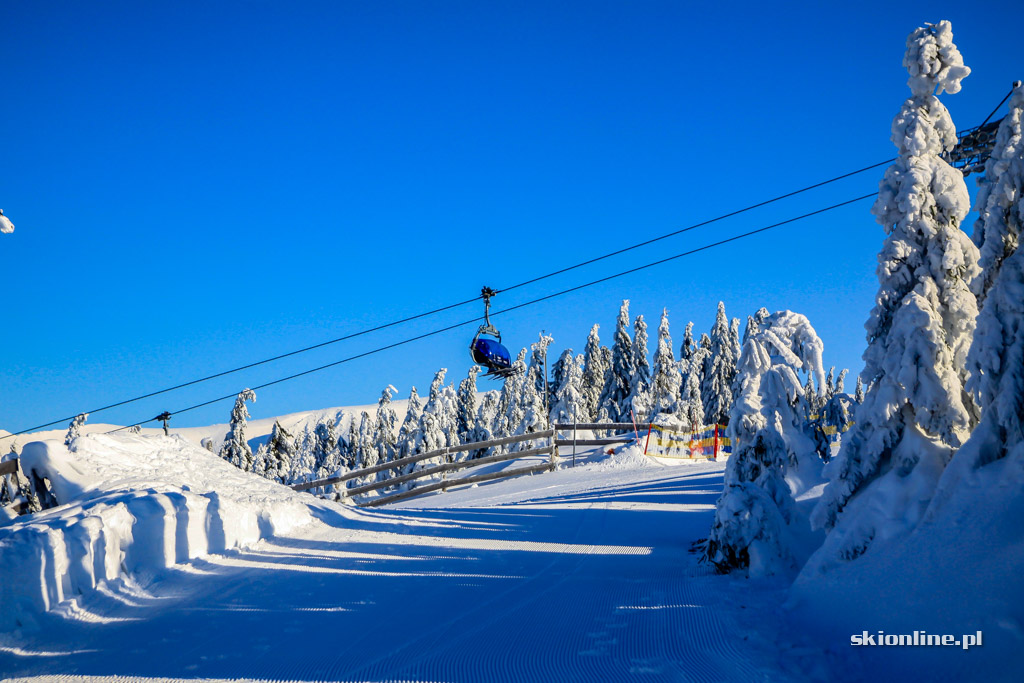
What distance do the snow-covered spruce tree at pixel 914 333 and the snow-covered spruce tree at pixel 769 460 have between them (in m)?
0.63

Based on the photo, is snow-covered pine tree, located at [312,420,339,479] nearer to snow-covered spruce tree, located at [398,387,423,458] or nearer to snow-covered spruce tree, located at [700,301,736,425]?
snow-covered spruce tree, located at [398,387,423,458]

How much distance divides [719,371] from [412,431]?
25593 mm

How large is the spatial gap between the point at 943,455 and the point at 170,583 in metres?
8.36

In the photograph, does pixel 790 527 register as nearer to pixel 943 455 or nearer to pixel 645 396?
pixel 943 455

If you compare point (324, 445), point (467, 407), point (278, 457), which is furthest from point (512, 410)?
point (324, 445)

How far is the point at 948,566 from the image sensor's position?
14.6ft

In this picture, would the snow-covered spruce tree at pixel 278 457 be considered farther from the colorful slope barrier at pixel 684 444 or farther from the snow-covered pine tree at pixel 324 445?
the colorful slope barrier at pixel 684 444

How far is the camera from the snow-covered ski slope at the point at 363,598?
4895mm

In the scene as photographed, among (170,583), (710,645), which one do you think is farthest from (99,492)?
(710,645)

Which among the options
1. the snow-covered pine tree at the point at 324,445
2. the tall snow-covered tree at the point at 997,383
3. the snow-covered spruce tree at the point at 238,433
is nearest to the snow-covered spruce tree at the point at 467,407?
the snow-covered pine tree at the point at 324,445

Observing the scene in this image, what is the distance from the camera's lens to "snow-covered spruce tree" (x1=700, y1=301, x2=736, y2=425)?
2031 inches

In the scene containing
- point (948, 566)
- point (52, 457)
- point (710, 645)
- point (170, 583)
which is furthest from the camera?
point (52, 457)

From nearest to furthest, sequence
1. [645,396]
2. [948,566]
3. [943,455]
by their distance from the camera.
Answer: [948,566], [943,455], [645,396]

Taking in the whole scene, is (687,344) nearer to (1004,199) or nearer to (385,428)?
(385,428)
